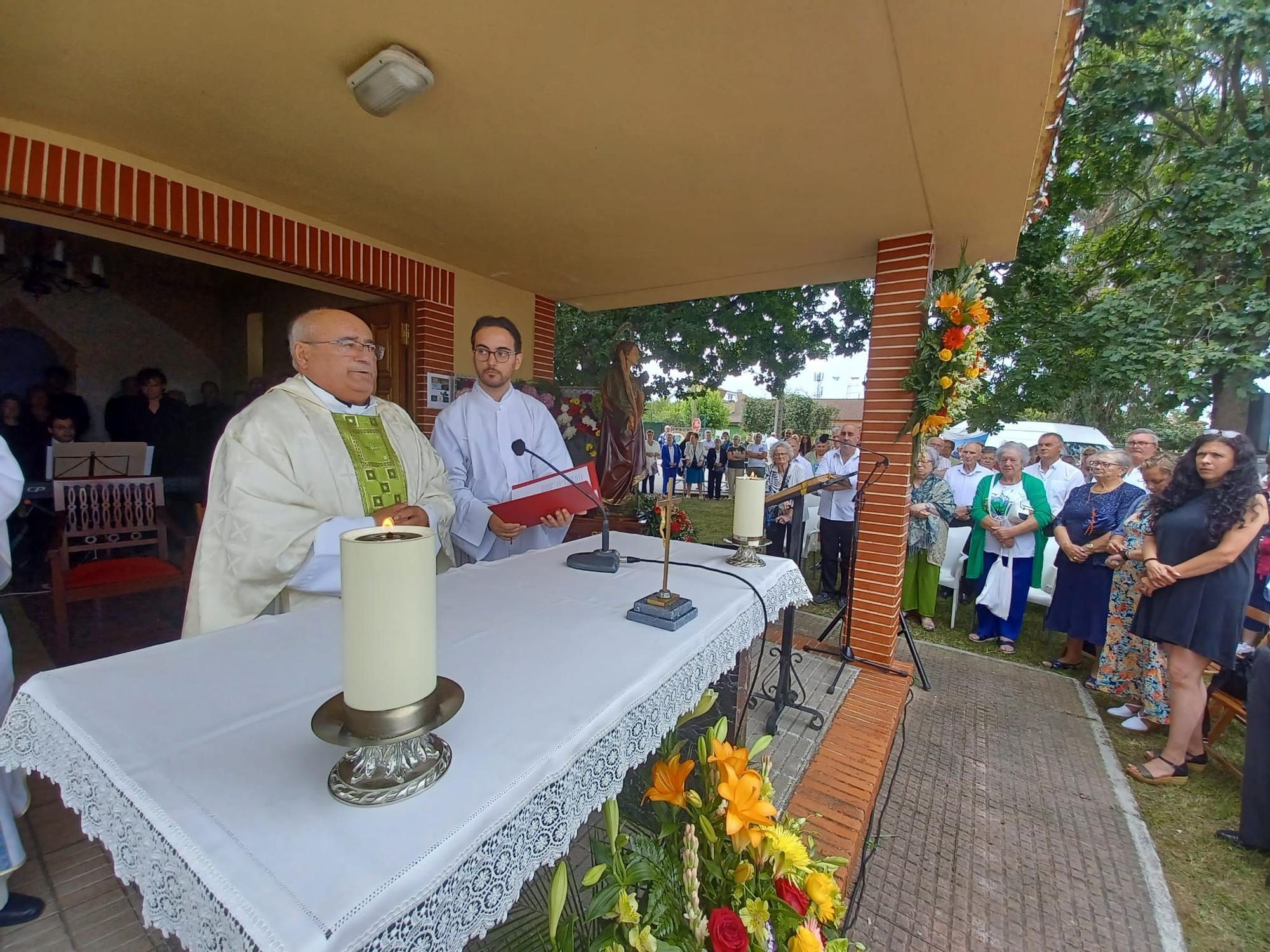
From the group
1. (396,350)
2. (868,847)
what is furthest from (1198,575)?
(396,350)

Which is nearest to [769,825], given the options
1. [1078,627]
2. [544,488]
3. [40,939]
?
[544,488]

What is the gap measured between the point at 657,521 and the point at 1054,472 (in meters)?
3.67

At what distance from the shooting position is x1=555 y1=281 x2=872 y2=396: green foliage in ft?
25.2

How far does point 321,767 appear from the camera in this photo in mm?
872

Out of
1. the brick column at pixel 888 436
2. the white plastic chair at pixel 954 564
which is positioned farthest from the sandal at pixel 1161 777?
the white plastic chair at pixel 954 564

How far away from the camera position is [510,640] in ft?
4.55

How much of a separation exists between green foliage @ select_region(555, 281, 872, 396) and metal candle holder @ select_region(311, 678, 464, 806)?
666 centimetres

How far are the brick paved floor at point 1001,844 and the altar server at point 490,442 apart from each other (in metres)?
2.06

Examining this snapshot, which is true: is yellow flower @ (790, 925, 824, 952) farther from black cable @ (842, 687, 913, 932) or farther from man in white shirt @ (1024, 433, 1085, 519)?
man in white shirt @ (1024, 433, 1085, 519)

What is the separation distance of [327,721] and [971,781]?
3098 mm

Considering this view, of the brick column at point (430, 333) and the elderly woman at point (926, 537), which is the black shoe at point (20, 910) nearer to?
the brick column at point (430, 333)

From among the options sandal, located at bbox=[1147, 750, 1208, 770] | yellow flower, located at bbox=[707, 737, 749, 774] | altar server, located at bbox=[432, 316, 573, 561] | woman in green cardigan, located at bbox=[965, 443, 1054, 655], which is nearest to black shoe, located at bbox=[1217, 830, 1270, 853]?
sandal, located at bbox=[1147, 750, 1208, 770]

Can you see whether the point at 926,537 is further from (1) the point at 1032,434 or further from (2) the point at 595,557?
(1) the point at 1032,434

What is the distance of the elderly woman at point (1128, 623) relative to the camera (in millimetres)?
3539
